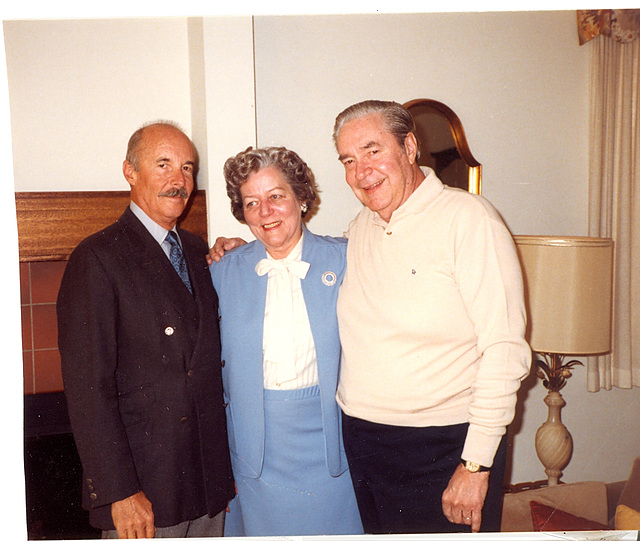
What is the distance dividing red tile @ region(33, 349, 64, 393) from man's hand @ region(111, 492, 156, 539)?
39cm

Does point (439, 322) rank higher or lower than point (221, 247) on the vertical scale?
lower

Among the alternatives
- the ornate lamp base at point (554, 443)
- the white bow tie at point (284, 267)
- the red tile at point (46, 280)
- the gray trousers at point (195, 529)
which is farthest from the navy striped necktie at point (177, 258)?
the ornate lamp base at point (554, 443)

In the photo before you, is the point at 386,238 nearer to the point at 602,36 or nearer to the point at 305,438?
the point at 305,438

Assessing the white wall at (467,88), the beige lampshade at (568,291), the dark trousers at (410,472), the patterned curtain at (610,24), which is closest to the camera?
the dark trousers at (410,472)

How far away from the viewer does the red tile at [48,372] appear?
146 cm

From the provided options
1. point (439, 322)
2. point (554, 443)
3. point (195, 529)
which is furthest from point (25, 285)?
point (554, 443)

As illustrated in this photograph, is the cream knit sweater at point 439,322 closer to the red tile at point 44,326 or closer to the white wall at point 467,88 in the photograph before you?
the white wall at point 467,88

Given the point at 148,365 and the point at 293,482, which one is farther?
the point at 293,482

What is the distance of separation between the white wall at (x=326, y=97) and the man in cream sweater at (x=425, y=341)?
24.4 inches

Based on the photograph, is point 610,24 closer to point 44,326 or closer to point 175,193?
point 175,193

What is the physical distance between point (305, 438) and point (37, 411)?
804 mm

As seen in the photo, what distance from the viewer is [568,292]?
193cm

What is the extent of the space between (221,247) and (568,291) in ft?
4.25

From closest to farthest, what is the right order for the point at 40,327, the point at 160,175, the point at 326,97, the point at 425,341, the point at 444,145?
the point at 425,341
the point at 160,175
the point at 40,327
the point at 326,97
the point at 444,145
